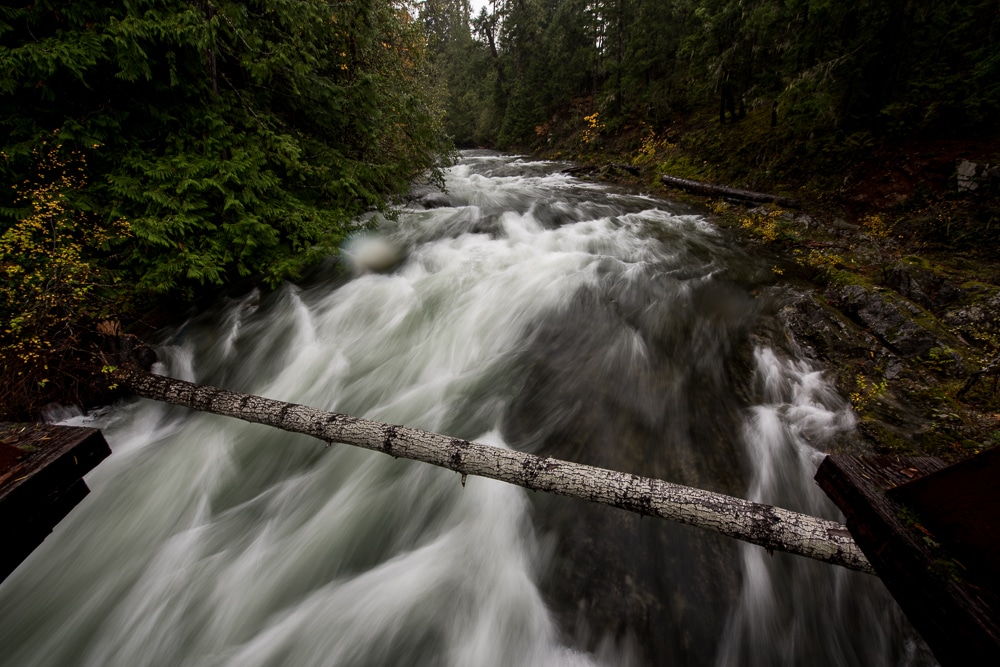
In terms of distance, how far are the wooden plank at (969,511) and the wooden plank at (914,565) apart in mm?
34

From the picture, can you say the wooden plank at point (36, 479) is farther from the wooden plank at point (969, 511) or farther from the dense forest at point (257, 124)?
the dense forest at point (257, 124)

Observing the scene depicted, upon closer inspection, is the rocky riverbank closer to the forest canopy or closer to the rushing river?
the rushing river

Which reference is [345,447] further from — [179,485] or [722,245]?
[722,245]

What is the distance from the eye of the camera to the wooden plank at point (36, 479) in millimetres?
1313

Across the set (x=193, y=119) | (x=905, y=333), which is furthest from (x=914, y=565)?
(x=193, y=119)

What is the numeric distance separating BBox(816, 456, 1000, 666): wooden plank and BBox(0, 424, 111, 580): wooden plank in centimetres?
259

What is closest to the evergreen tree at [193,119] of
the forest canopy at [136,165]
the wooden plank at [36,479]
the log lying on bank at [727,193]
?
the forest canopy at [136,165]

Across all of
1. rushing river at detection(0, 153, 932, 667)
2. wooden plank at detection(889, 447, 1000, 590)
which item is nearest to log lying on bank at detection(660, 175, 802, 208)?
rushing river at detection(0, 153, 932, 667)

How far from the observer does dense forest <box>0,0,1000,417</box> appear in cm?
395

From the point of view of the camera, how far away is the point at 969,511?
0.87 m

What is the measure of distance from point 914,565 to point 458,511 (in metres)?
3.18

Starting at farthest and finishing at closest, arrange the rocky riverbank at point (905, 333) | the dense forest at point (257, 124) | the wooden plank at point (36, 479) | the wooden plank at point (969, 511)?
the dense forest at point (257, 124) < the rocky riverbank at point (905, 333) < the wooden plank at point (36, 479) < the wooden plank at point (969, 511)

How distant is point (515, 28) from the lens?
90.6ft

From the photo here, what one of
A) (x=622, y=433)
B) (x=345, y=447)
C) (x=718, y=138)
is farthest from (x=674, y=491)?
(x=718, y=138)
